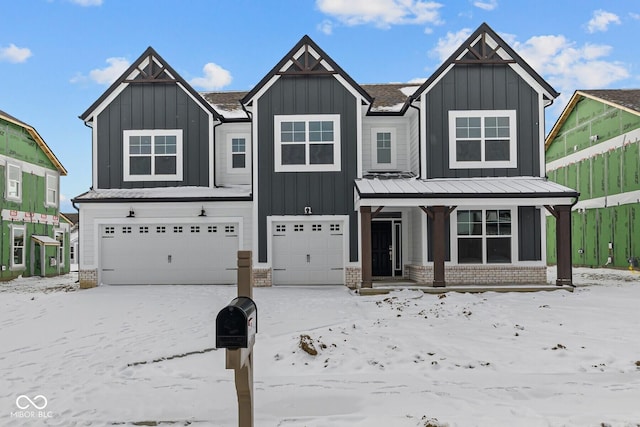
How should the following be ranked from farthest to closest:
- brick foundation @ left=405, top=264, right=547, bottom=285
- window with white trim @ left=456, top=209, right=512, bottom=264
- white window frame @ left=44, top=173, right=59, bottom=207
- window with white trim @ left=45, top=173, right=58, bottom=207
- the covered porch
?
window with white trim @ left=45, top=173, right=58, bottom=207 → white window frame @ left=44, top=173, right=59, bottom=207 → window with white trim @ left=456, top=209, right=512, bottom=264 → brick foundation @ left=405, top=264, right=547, bottom=285 → the covered porch

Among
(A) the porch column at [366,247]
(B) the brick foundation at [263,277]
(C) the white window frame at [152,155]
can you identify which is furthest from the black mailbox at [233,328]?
(C) the white window frame at [152,155]

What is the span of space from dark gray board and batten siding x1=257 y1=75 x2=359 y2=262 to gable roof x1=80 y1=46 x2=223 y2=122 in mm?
2458

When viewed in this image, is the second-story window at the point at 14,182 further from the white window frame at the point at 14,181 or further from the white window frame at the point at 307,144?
the white window frame at the point at 307,144

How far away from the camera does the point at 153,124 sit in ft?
55.5

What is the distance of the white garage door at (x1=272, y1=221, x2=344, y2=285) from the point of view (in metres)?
15.6

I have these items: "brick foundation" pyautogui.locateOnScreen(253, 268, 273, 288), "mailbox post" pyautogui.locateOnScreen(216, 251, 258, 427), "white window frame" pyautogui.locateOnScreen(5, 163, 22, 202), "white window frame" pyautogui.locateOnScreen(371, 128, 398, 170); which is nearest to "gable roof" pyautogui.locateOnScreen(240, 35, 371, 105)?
"white window frame" pyautogui.locateOnScreen(371, 128, 398, 170)

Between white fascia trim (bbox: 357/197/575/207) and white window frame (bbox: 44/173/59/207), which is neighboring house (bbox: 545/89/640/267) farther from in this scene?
white window frame (bbox: 44/173/59/207)

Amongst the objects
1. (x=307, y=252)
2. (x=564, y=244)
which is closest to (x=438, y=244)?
(x=564, y=244)

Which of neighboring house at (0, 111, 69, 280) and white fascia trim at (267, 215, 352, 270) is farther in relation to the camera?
neighboring house at (0, 111, 69, 280)

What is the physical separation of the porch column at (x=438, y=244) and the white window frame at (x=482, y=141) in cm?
234

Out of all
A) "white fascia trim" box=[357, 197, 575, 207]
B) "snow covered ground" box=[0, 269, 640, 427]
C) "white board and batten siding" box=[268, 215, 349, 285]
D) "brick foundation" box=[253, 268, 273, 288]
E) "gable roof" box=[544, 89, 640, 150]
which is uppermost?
"gable roof" box=[544, 89, 640, 150]

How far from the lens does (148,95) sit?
17.0 meters

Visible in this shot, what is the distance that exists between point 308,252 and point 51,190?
54.3ft

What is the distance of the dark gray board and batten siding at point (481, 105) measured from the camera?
15391 mm
